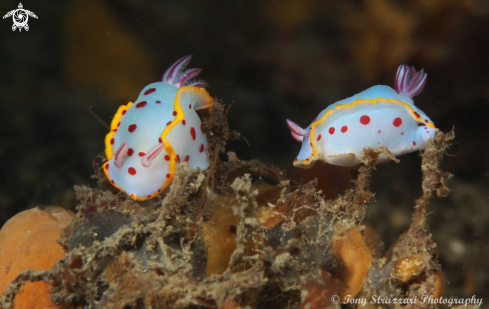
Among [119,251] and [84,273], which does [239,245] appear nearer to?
[119,251]

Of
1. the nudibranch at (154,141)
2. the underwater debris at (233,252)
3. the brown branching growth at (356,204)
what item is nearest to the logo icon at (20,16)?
the nudibranch at (154,141)

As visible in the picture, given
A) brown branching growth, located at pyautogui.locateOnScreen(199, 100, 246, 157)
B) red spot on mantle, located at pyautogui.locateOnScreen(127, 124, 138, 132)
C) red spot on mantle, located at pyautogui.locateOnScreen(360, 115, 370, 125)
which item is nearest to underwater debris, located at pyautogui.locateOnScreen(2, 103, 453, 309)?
red spot on mantle, located at pyautogui.locateOnScreen(360, 115, 370, 125)

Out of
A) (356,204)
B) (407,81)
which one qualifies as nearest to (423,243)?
(356,204)

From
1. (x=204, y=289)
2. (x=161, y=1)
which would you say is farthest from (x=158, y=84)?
(x=204, y=289)

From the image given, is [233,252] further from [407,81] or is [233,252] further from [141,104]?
[407,81]

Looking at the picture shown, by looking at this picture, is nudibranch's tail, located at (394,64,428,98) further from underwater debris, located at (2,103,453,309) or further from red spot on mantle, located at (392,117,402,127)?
underwater debris, located at (2,103,453,309)
